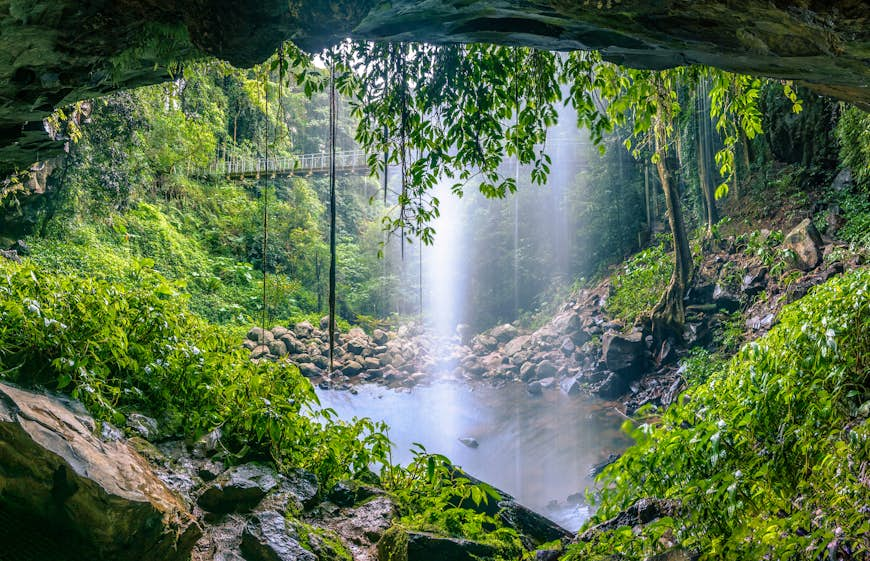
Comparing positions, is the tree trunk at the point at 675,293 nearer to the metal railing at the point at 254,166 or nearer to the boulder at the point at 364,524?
the boulder at the point at 364,524

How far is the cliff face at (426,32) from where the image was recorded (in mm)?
1815

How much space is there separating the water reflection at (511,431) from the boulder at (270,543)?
12.8 feet

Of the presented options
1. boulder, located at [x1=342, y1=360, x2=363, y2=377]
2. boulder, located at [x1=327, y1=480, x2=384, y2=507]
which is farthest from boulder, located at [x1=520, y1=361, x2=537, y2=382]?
boulder, located at [x1=327, y1=480, x2=384, y2=507]

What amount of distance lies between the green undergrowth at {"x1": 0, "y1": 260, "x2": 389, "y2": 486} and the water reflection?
3535mm

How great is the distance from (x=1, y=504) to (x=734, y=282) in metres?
9.57

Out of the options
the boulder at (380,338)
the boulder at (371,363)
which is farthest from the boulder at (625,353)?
the boulder at (380,338)

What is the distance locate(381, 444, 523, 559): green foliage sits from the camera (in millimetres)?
2801

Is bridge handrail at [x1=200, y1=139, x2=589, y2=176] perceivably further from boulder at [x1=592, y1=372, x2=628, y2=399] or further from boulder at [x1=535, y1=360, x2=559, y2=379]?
boulder at [x1=592, y1=372, x2=628, y2=399]

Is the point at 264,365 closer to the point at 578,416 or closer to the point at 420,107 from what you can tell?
the point at 420,107

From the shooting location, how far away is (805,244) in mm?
7477

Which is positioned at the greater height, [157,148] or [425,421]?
[157,148]

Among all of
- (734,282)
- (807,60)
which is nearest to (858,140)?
(734,282)

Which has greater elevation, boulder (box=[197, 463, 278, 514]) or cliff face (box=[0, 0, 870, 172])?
cliff face (box=[0, 0, 870, 172])

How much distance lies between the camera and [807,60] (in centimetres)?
198
